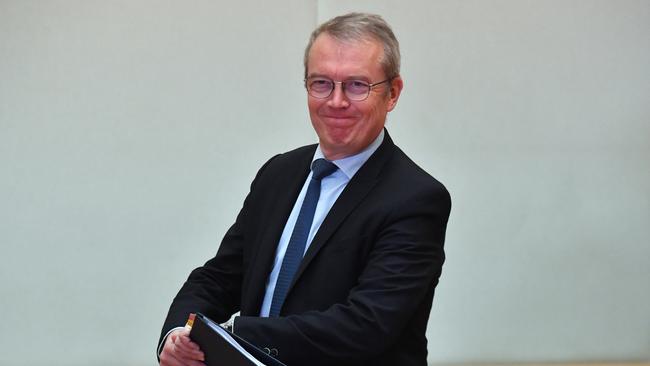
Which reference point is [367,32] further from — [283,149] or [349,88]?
[283,149]

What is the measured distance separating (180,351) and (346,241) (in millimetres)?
432

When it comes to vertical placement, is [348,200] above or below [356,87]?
below

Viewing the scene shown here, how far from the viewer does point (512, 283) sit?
4723mm

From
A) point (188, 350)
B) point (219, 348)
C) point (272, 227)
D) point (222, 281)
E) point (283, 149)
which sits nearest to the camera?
point (219, 348)

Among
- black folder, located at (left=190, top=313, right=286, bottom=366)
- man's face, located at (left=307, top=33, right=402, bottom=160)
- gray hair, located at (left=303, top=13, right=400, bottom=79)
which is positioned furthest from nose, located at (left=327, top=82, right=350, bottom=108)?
black folder, located at (left=190, top=313, right=286, bottom=366)

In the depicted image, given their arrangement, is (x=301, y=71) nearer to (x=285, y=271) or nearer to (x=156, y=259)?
(x=156, y=259)

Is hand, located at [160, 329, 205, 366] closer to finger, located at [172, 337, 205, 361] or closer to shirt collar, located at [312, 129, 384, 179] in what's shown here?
finger, located at [172, 337, 205, 361]

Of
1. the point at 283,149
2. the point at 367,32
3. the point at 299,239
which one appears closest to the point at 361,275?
the point at 299,239

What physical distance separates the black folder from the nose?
0.55 metres

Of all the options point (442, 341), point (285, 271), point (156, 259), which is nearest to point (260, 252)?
point (285, 271)

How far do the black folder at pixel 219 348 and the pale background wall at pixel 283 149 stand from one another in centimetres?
263

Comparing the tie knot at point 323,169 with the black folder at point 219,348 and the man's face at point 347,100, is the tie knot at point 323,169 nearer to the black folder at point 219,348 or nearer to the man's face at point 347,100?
the man's face at point 347,100

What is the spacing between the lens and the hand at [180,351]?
6.48 ft

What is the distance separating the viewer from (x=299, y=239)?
6.93 feet
